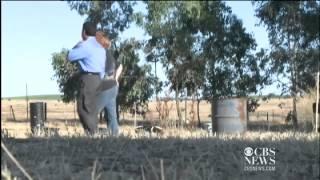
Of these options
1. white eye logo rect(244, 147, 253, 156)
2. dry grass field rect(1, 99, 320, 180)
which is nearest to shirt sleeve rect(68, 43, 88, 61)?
dry grass field rect(1, 99, 320, 180)

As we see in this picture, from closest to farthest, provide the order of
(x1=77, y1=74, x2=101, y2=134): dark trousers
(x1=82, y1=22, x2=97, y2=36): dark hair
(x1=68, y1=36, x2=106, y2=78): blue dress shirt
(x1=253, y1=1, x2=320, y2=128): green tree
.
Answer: (x1=77, y1=74, x2=101, y2=134): dark trousers < (x1=68, y1=36, x2=106, y2=78): blue dress shirt < (x1=82, y1=22, x2=97, y2=36): dark hair < (x1=253, y1=1, x2=320, y2=128): green tree

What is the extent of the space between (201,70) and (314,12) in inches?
162

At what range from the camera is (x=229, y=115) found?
11.5 m

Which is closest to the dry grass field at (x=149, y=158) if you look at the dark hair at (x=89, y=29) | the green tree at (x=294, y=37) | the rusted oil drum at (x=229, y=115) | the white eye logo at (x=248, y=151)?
the white eye logo at (x=248, y=151)

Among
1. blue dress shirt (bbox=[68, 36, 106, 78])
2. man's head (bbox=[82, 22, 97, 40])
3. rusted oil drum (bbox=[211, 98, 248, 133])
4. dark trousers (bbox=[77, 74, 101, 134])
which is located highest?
man's head (bbox=[82, 22, 97, 40])

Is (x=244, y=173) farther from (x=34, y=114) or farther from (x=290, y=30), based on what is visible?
(x=290, y=30)

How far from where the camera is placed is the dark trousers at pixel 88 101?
7.79 meters

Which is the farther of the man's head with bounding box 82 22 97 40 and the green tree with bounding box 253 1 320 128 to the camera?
the green tree with bounding box 253 1 320 128

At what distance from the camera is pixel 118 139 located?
584 centimetres

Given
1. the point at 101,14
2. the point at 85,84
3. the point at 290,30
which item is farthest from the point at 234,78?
the point at 85,84

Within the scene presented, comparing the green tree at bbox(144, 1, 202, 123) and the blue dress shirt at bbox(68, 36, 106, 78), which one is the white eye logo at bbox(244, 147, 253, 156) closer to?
the blue dress shirt at bbox(68, 36, 106, 78)

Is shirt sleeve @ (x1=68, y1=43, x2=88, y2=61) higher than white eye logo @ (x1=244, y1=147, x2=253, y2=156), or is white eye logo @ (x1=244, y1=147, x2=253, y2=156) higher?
shirt sleeve @ (x1=68, y1=43, x2=88, y2=61)

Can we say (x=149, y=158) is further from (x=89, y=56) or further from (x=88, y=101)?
(x=89, y=56)

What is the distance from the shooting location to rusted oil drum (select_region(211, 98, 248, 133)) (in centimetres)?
1138
